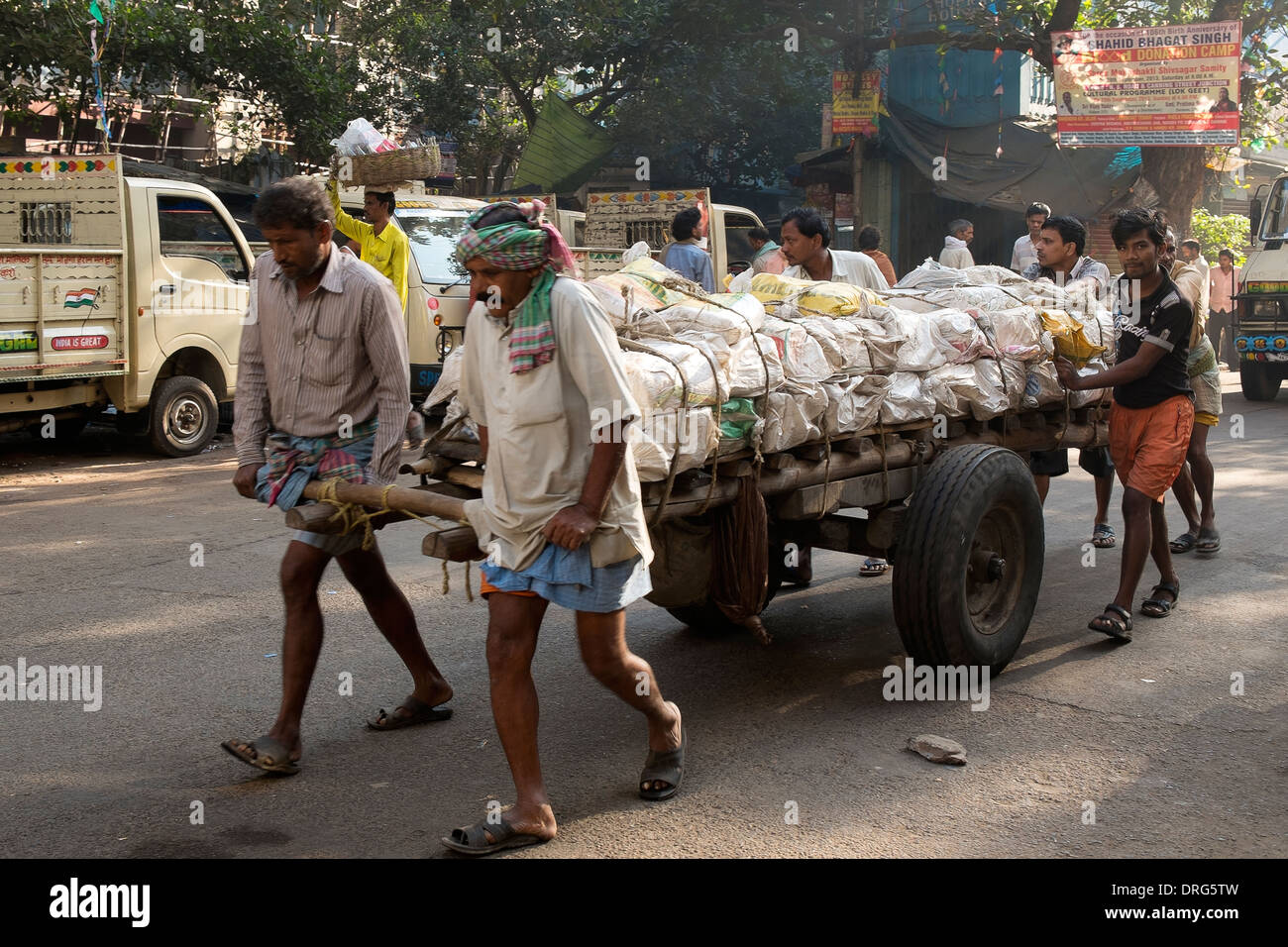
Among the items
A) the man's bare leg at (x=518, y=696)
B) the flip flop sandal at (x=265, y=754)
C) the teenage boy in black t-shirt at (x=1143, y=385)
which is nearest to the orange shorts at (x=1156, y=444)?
the teenage boy in black t-shirt at (x=1143, y=385)

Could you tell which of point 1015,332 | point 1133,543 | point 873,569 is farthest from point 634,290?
point 873,569

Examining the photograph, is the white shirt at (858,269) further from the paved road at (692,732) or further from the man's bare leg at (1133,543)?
the man's bare leg at (1133,543)

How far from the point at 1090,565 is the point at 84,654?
4.83 m

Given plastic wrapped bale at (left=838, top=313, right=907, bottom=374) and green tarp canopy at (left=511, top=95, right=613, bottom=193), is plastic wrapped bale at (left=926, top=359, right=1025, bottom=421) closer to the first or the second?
plastic wrapped bale at (left=838, top=313, right=907, bottom=374)

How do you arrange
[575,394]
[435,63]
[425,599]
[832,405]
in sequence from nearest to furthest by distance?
[575,394] < [832,405] < [425,599] < [435,63]

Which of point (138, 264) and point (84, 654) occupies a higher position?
point (138, 264)

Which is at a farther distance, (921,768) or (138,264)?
(138,264)

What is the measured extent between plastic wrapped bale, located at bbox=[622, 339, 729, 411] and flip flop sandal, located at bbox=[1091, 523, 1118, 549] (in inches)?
154

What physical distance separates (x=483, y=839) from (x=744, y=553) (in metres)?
1.35

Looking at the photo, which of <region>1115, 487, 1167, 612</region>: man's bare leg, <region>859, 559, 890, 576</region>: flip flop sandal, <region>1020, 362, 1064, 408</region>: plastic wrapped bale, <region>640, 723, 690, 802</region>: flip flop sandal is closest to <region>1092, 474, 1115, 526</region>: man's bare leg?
<region>859, 559, 890, 576</region>: flip flop sandal

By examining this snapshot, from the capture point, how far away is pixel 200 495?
28.0 feet

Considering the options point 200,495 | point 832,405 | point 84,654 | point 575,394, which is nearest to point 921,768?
point 832,405

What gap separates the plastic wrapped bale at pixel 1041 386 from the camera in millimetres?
5266

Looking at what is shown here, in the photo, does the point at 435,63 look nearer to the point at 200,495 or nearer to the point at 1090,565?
the point at 200,495
